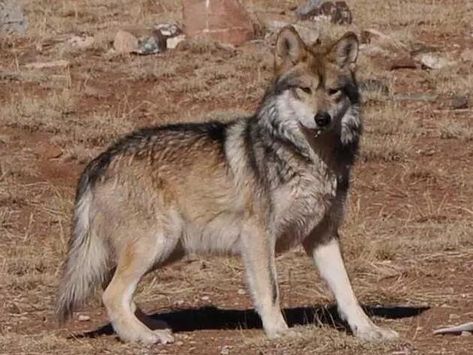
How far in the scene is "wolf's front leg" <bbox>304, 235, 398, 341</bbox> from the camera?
7059 mm

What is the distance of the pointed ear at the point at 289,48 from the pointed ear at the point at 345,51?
0.17 m

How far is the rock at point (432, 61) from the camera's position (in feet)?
55.6

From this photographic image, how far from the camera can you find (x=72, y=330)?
25.1 feet

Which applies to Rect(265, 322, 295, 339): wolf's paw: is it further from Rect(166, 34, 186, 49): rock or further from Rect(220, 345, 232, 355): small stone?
Rect(166, 34, 186, 49): rock

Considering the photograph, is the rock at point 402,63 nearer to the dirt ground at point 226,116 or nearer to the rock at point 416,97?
the dirt ground at point 226,116

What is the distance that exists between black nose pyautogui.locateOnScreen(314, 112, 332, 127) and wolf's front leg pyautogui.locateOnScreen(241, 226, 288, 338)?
2.17 ft

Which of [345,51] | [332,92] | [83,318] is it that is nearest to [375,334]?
[332,92]

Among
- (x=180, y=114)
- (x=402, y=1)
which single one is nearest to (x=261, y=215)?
(x=180, y=114)

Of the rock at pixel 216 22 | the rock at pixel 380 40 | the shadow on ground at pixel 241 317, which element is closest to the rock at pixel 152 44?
the rock at pixel 216 22

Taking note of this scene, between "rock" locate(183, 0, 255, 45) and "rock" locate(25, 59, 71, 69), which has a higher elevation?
"rock" locate(183, 0, 255, 45)

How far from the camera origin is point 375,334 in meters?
6.94

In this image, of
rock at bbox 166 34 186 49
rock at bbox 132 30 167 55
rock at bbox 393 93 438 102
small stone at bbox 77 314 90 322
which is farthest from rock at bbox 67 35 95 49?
small stone at bbox 77 314 90 322

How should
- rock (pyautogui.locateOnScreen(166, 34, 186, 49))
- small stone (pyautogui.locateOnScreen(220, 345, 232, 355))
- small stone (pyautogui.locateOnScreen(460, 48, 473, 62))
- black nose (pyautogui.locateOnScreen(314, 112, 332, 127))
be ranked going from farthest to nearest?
rock (pyautogui.locateOnScreen(166, 34, 186, 49)) → small stone (pyautogui.locateOnScreen(460, 48, 473, 62)) → black nose (pyautogui.locateOnScreen(314, 112, 332, 127)) → small stone (pyautogui.locateOnScreen(220, 345, 232, 355))

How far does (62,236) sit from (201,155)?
2783mm
